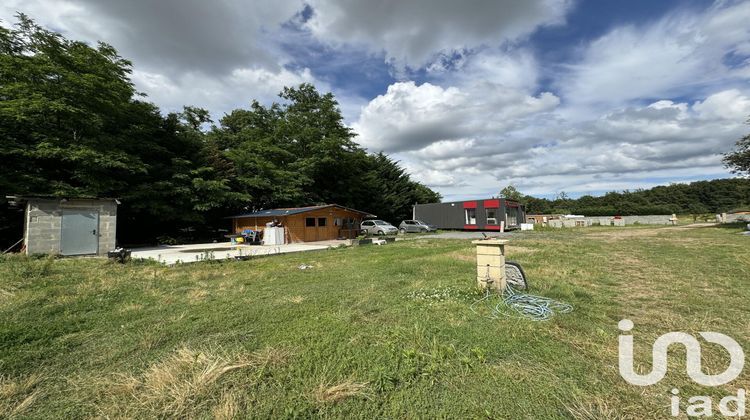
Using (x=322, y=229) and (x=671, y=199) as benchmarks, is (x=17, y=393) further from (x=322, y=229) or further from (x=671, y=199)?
(x=671, y=199)

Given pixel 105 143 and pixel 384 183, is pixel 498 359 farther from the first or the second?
pixel 384 183

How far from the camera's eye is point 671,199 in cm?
6650

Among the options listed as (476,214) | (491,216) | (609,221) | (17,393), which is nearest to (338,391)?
(17,393)

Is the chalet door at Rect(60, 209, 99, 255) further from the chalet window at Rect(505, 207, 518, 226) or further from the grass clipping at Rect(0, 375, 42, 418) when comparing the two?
the chalet window at Rect(505, 207, 518, 226)

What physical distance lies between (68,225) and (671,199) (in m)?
95.2

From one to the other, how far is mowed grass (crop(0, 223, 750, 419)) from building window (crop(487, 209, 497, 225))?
22.0 m

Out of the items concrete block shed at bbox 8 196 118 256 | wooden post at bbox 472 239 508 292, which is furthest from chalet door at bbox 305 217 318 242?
wooden post at bbox 472 239 508 292

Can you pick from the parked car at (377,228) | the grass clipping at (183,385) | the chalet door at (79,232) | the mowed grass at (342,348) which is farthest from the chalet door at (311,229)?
the grass clipping at (183,385)

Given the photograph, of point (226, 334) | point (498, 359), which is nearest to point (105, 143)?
point (226, 334)

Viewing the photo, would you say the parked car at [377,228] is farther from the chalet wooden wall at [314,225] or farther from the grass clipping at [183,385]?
the grass clipping at [183,385]

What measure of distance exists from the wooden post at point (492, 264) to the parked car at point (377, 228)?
67.6 ft

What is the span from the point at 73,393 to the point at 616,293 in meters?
7.81

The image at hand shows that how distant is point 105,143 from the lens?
17281 mm

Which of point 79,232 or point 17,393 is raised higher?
point 79,232
